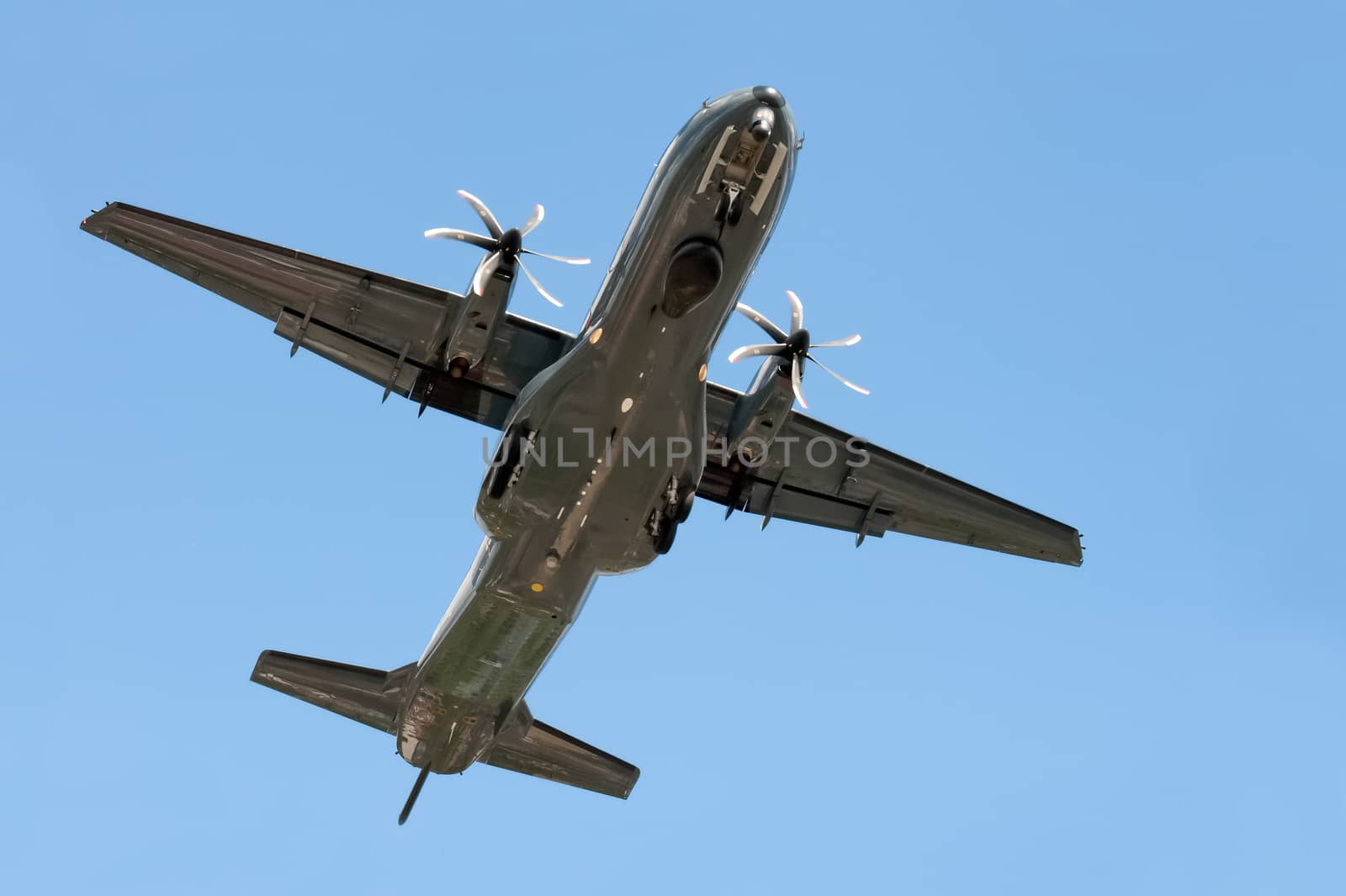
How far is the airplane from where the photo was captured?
19797mm

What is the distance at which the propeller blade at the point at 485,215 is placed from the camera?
2178 cm

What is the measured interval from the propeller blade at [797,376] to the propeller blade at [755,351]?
265 mm

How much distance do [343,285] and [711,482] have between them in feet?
24.1

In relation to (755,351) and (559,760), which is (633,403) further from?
(559,760)

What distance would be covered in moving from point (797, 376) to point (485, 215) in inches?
225

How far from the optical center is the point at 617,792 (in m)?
25.4

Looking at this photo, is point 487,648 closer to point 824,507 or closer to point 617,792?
point 617,792

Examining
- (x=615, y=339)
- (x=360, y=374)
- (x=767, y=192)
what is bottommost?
(x=360, y=374)

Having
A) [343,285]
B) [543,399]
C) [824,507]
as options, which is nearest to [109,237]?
[343,285]

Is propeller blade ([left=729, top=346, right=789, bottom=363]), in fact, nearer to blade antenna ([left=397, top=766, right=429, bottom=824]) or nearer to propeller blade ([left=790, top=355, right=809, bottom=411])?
propeller blade ([left=790, top=355, right=809, bottom=411])

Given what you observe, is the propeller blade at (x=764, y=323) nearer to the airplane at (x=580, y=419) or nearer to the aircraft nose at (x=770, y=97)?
the airplane at (x=580, y=419)

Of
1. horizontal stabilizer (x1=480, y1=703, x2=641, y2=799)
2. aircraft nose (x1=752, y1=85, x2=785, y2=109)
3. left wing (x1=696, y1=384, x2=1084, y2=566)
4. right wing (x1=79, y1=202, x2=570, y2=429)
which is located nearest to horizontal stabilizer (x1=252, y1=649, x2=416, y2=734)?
horizontal stabilizer (x1=480, y1=703, x2=641, y2=799)

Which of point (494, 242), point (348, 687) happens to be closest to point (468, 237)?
point (494, 242)

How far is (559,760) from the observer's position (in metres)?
25.2
